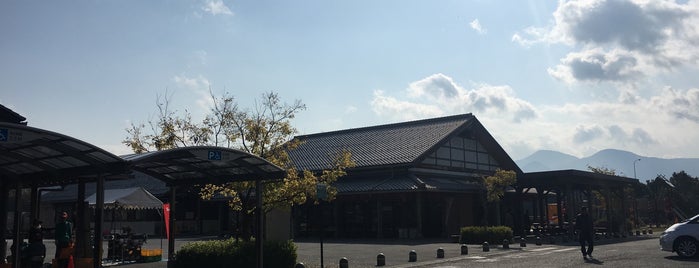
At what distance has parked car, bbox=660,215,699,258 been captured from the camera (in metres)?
16.5

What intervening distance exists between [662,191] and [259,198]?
198ft

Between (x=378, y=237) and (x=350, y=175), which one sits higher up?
(x=350, y=175)

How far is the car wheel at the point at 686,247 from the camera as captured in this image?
54.0 feet

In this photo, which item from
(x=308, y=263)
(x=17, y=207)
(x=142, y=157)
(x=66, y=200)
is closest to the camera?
(x=142, y=157)

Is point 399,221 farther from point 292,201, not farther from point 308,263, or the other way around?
point 292,201

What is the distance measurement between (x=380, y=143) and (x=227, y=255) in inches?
956

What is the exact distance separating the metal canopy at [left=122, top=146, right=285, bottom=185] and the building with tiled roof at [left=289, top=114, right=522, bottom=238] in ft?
52.5

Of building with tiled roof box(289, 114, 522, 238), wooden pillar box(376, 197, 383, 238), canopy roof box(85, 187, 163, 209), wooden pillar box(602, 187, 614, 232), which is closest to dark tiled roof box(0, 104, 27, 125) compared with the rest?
canopy roof box(85, 187, 163, 209)

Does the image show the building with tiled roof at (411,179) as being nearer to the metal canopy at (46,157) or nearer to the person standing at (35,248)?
the person standing at (35,248)

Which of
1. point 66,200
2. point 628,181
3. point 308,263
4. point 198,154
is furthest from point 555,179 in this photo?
point 66,200

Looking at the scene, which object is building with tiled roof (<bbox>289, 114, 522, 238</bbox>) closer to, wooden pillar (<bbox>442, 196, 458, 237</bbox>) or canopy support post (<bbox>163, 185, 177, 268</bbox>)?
wooden pillar (<bbox>442, 196, 458, 237</bbox>)

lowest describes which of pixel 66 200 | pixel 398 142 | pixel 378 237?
pixel 378 237

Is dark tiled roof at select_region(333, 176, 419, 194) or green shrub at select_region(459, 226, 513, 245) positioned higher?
dark tiled roof at select_region(333, 176, 419, 194)

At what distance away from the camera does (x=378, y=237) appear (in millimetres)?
31188
